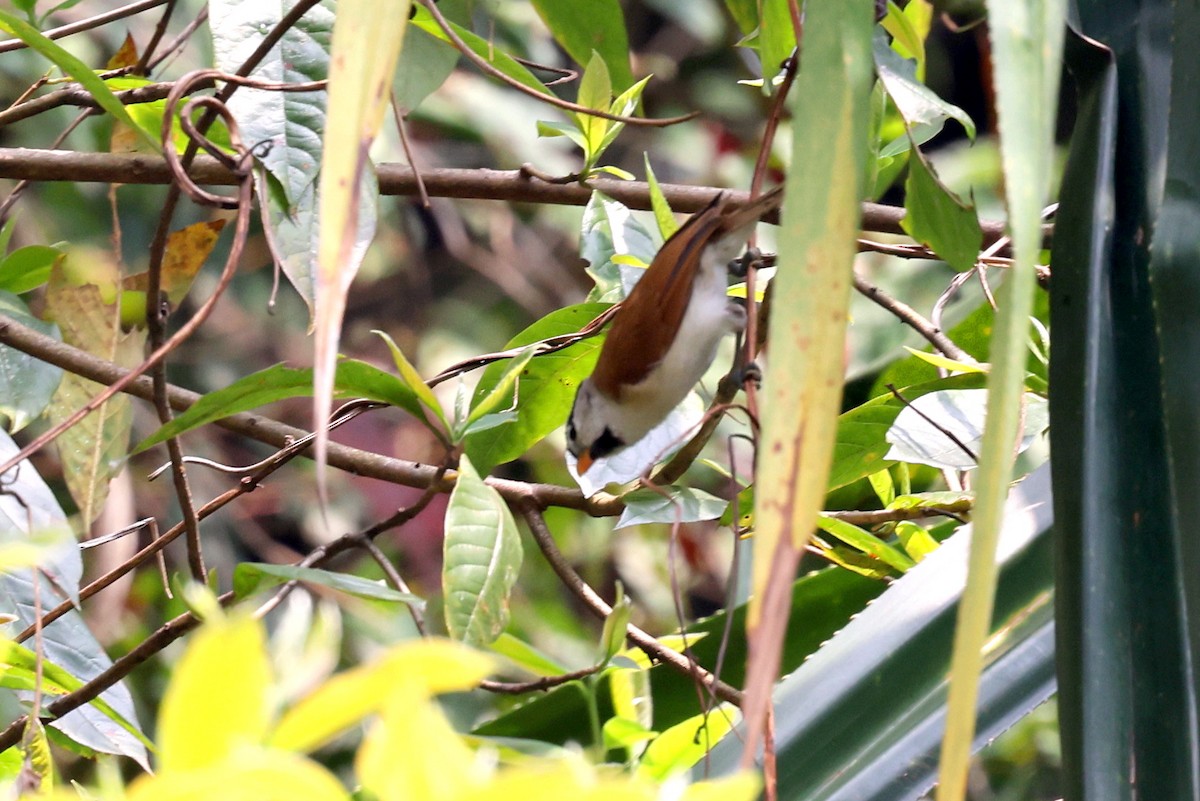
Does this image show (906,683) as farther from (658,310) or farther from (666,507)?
(658,310)

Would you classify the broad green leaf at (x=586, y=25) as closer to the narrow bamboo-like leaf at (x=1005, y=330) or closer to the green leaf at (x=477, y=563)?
the green leaf at (x=477, y=563)

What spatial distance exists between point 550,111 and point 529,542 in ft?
3.61

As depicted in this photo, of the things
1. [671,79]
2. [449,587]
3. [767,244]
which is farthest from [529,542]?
[449,587]

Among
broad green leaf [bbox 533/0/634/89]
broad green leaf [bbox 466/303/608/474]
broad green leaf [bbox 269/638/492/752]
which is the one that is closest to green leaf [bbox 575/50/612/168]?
broad green leaf [bbox 533/0/634/89]

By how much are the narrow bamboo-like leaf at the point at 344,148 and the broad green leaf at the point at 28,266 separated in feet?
3.01

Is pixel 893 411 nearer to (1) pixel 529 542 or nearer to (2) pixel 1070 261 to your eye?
(2) pixel 1070 261

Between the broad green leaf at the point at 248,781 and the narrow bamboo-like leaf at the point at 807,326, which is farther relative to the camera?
the narrow bamboo-like leaf at the point at 807,326

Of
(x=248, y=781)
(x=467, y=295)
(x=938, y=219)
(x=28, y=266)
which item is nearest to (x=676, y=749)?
(x=938, y=219)

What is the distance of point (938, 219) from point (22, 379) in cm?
84

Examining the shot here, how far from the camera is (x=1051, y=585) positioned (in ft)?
2.27

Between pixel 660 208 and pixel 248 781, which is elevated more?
pixel 660 208

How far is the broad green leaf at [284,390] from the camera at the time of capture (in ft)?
2.68

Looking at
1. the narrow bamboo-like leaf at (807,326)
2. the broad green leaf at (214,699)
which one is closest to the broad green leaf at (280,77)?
Result: the narrow bamboo-like leaf at (807,326)

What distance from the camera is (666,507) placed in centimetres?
98
